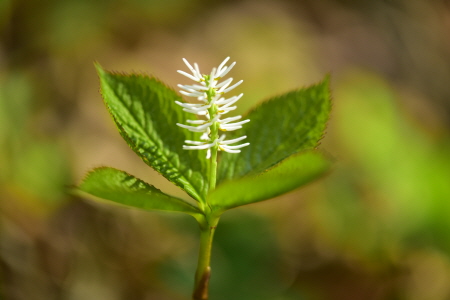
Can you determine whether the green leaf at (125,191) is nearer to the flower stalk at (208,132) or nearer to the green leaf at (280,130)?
the flower stalk at (208,132)

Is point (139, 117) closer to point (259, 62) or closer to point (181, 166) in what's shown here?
point (181, 166)

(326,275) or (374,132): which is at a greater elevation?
(374,132)

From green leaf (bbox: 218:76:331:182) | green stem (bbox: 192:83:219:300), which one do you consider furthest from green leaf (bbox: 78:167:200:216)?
green leaf (bbox: 218:76:331:182)

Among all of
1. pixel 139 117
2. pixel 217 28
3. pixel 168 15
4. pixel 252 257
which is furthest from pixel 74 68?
pixel 139 117

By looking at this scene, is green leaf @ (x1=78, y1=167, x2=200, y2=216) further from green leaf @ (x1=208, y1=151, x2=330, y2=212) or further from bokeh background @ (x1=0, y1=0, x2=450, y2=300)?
bokeh background @ (x1=0, y1=0, x2=450, y2=300)

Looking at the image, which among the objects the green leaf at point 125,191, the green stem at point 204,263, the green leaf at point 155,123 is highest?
the green leaf at point 155,123

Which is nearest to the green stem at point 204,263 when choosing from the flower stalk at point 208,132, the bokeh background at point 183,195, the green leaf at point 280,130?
the flower stalk at point 208,132

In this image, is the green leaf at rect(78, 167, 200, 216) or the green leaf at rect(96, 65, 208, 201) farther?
the green leaf at rect(96, 65, 208, 201)
